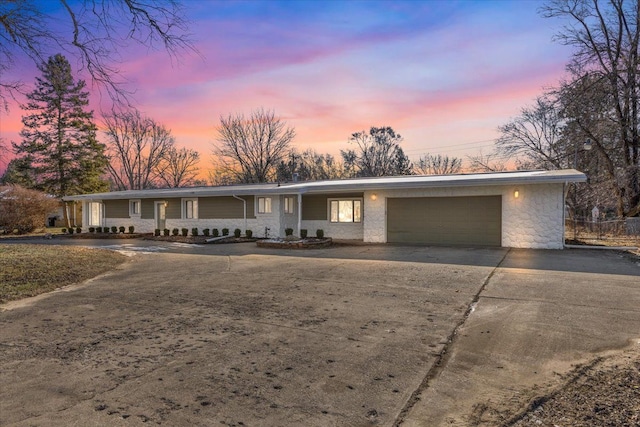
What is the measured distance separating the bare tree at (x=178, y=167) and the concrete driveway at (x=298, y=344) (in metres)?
41.7

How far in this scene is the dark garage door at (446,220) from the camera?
14469 mm

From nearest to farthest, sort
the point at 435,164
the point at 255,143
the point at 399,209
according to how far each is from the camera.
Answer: the point at 399,209 < the point at 255,143 < the point at 435,164

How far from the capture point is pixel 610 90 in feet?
70.6

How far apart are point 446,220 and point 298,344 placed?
1248cm

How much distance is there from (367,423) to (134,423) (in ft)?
5.12

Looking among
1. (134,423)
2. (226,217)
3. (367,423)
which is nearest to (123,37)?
(134,423)

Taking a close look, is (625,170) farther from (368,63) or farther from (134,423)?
(134,423)

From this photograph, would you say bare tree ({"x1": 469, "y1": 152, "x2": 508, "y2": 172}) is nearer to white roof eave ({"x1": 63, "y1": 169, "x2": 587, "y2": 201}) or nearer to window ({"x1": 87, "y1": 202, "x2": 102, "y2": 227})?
white roof eave ({"x1": 63, "y1": 169, "x2": 587, "y2": 201})

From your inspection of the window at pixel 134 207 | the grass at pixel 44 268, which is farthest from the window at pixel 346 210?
the window at pixel 134 207

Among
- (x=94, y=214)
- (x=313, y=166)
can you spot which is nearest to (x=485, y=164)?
(x=313, y=166)

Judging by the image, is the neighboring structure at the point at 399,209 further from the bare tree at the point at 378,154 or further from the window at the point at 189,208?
the bare tree at the point at 378,154

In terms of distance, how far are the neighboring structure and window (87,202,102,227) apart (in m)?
2.78

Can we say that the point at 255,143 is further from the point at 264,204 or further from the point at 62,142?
the point at 264,204

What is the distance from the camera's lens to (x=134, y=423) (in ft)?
8.43
